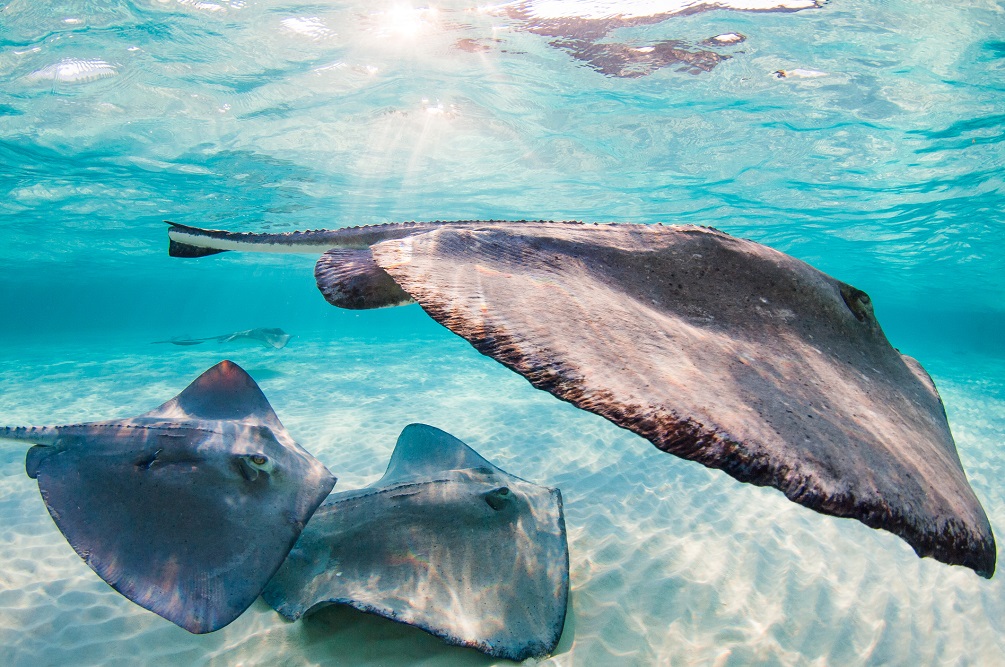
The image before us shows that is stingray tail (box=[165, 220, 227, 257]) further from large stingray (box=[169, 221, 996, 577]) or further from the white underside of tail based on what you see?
large stingray (box=[169, 221, 996, 577])

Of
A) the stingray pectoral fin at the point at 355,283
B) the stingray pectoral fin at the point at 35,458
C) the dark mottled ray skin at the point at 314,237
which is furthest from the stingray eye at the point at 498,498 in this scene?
the stingray pectoral fin at the point at 35,458

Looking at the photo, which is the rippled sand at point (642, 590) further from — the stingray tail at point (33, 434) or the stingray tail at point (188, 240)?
the stingray tail at point (188, 240)

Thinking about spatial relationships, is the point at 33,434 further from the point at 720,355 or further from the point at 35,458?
the point at 720,355

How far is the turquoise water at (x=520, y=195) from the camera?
4.06 meters

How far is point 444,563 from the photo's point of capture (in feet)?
10.9

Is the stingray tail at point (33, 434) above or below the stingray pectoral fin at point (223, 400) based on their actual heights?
above

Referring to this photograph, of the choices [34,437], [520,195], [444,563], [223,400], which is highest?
[520,195]

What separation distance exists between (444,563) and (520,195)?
66.4ft

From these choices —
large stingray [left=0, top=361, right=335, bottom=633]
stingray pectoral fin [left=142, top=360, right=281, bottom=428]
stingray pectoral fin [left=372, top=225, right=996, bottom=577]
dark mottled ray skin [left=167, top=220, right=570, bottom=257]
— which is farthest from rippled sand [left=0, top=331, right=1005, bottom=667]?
dark mottled ray skin [left=167, top=220, right=570, bottom=257]

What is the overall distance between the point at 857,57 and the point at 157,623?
1609 centimetres

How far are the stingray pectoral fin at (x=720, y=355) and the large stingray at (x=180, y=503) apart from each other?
2052 millimetres

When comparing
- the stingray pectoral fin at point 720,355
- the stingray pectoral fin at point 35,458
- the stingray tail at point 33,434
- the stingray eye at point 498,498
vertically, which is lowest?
the stingray eye at point 498,498

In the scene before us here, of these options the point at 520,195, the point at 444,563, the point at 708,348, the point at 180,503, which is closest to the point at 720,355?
the point at 708,348

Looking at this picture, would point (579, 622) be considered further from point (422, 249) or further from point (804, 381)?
point (422, 249)
